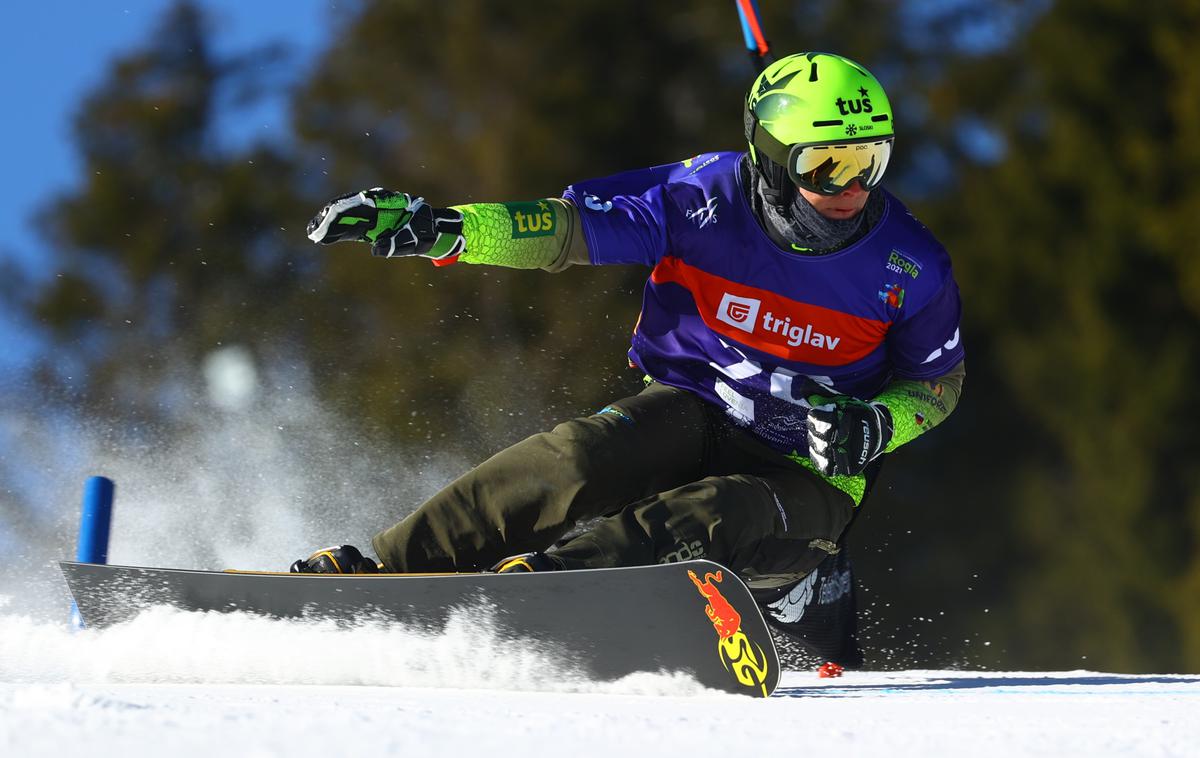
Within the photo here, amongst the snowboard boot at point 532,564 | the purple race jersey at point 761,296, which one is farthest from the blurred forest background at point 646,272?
the snowboard boot at point 532,564

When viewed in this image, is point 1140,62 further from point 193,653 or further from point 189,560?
point 193,653

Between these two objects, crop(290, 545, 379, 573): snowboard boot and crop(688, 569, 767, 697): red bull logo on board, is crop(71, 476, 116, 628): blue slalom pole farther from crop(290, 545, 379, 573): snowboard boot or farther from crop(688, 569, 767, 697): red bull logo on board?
crop(688, 569, 767, 697): red bull logo on board

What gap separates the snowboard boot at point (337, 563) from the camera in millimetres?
3660

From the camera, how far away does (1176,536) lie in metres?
14.0

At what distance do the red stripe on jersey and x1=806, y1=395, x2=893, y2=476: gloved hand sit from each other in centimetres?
19

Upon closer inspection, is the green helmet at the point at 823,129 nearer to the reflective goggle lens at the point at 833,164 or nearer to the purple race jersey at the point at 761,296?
the reflective goggle lens at the point at 833,164

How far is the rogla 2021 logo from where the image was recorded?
3.93 metres

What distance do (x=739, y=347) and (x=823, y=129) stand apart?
0.66 m

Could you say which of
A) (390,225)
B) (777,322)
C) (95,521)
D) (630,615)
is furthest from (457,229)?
(95,521)

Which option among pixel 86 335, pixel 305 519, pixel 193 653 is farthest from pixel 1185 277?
pixel 193 653

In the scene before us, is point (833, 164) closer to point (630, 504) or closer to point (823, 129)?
point (823, 129)

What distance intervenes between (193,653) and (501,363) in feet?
33.7

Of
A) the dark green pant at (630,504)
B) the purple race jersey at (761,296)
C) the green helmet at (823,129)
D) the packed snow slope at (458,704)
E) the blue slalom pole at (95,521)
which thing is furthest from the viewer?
the blue slalom pole at (95,521)

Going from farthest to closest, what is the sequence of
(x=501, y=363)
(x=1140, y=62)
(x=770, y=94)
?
(x=1140, y=62), (x=501, y=363), (x=770, y=94)
